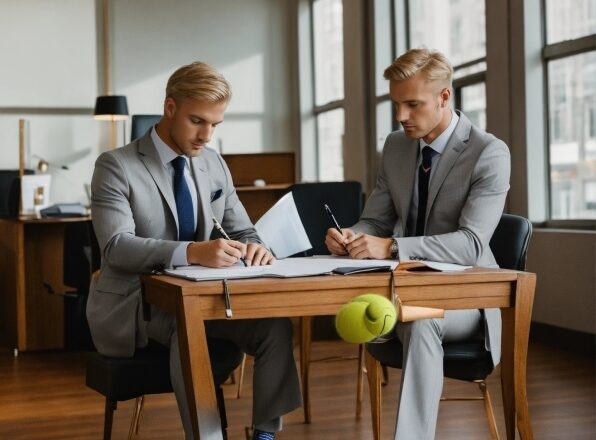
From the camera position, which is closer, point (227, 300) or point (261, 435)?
point (227, 300)

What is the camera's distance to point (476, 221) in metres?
2.62

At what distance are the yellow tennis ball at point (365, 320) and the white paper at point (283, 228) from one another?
85 cm

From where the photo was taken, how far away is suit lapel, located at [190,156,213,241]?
276 cm

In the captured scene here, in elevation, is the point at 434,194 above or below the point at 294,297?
above

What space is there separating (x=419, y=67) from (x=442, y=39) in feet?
15.3

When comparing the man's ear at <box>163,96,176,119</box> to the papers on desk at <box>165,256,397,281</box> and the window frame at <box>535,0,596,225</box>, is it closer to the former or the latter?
the papers on desk at <box>165,256,397,281</box>

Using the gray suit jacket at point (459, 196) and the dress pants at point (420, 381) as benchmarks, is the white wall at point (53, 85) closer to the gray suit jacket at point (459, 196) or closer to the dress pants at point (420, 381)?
the gray suit jacket at point (459, 196)

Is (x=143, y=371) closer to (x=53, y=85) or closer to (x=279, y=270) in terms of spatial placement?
(x=279, y=270)

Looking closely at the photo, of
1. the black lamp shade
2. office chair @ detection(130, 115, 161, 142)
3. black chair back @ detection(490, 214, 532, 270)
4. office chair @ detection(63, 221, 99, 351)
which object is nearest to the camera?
black chair back @ detection(490, 214, 532, 270)

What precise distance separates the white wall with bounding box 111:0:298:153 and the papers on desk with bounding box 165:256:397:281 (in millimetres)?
7908

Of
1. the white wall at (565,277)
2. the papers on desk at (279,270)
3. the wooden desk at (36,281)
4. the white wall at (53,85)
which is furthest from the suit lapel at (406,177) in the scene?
the white wall at (53,85)

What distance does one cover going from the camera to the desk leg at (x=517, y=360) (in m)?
2.28

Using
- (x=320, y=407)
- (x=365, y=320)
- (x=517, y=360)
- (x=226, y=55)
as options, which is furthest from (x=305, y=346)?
(x=226, y=55)

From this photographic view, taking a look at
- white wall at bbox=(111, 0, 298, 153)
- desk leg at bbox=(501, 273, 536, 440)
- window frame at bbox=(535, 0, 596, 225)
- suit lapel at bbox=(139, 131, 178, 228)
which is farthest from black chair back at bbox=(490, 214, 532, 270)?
white wall at bbox=(111, 0, 298, 153)
